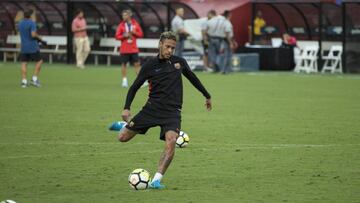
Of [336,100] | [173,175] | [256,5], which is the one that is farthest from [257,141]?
[256,5]

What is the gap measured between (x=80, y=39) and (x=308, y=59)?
953 cm

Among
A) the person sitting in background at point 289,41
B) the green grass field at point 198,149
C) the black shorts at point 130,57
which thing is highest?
the person sitting in background at point 289,41

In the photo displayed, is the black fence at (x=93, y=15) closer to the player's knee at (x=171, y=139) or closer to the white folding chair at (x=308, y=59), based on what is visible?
the white folding chair at (x=308, y=59)

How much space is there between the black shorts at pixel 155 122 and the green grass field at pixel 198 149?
2.22 ft

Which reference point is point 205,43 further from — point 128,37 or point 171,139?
point 171,139

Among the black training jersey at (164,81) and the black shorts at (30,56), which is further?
the black shorts at (30,56)

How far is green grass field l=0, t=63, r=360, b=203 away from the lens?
432 inches

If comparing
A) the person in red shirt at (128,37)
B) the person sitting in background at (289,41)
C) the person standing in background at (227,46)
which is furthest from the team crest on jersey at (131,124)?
the person sitting in background at (289,41)

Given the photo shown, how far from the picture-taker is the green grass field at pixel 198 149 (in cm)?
1097

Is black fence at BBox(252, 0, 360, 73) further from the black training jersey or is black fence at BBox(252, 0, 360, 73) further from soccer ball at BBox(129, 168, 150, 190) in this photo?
soccer ball at BBox(129, 168, 150, 190)

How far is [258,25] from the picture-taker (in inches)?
1642

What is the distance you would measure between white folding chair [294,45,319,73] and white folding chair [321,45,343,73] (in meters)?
0.39

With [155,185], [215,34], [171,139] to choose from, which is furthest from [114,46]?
[155,185]

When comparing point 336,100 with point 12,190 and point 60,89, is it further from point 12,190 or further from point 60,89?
point 12,190
